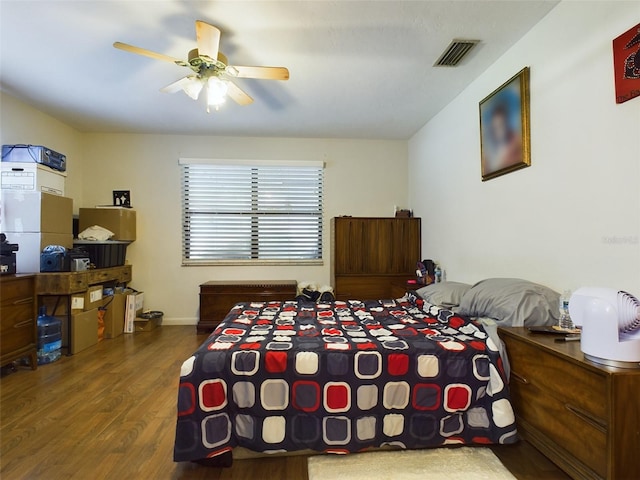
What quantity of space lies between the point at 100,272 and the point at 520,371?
4300 mm

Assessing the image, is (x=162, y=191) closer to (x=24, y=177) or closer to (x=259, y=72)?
(x=24, y=177)

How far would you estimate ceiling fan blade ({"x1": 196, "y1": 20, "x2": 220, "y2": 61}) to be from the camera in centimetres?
194

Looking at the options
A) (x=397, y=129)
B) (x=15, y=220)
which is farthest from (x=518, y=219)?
(x=15, y=220)

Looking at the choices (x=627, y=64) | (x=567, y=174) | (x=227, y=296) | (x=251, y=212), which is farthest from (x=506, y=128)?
(x=227, y=296)

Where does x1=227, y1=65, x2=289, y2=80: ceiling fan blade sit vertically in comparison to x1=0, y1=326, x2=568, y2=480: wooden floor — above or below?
above

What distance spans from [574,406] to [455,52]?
8.35 feet

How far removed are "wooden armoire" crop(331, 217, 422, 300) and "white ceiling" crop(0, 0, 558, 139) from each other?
1.41 metres

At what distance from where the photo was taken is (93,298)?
364cm

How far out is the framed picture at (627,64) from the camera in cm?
156

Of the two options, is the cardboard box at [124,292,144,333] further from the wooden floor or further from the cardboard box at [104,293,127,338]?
the wooden floor

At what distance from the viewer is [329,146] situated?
4793 mm

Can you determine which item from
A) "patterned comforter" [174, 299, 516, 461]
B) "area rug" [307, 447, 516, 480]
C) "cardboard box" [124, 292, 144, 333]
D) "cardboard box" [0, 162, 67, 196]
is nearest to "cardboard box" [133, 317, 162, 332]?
"cardboard box" [124, 292, 144, 333]

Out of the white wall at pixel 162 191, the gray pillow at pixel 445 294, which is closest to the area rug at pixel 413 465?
the gray pillow at pixel 445 294

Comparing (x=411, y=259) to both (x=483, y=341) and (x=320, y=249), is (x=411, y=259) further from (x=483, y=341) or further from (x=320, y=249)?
(x=483, y=341)
